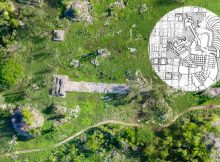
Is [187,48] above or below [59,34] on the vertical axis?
below

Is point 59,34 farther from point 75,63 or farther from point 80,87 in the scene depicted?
point 80,87

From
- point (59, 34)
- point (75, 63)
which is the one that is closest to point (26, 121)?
point (75, 63)

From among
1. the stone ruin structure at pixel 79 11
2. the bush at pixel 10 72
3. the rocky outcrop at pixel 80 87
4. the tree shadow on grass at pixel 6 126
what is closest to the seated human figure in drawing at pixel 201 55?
the rocky outcrop at pixel 80 87

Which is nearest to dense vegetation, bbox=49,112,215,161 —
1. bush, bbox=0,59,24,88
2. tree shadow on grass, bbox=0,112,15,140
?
tree shadow on grass, bbox=0,112,15,140

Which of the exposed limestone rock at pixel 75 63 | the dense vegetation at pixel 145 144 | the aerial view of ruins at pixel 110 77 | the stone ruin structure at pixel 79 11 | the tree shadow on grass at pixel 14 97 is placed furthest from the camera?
the tree shadow on grass at pixel 14 97

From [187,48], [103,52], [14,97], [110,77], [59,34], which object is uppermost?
[59,34]

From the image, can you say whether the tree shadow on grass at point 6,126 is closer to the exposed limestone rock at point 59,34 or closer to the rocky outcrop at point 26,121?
the rocky outcrop at point 26,121

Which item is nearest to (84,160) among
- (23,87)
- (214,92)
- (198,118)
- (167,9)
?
(23,87)
